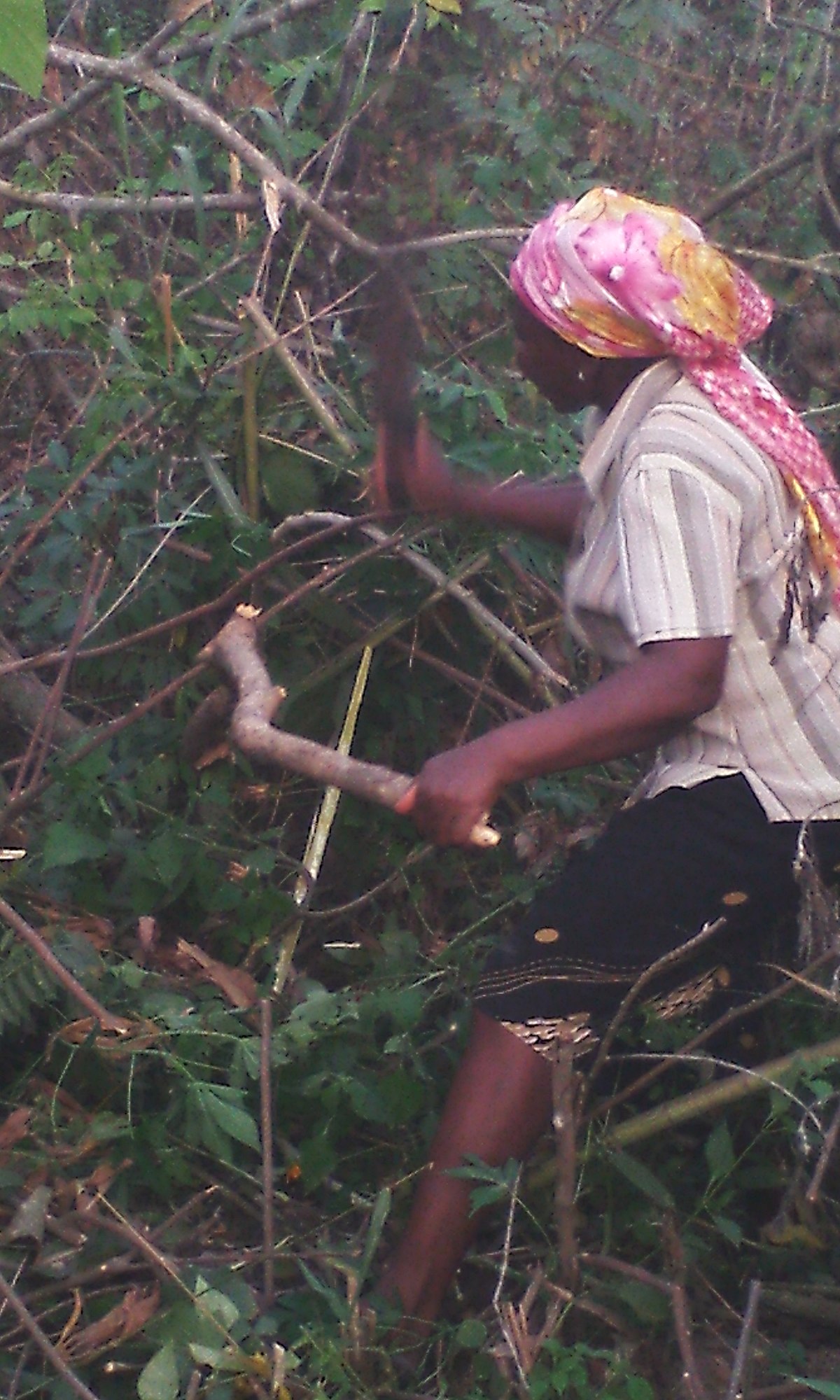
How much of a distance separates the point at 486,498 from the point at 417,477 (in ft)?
0.39

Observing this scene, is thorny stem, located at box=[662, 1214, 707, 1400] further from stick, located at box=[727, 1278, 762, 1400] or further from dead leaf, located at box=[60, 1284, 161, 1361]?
dead leaf, located at box=[60, 1284, 161, 1361]

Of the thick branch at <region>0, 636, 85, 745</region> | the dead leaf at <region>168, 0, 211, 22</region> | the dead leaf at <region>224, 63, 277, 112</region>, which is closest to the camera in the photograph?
the dead leaf at <region>168, 0, 211, 22</region>

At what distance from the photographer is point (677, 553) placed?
1.73m

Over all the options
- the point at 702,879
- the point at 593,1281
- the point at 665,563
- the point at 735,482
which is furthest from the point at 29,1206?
the point at 735,482

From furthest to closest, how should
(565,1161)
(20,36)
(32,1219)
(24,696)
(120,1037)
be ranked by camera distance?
(24,696), (120,1037), (32,1219), (565,1161), (20,36)

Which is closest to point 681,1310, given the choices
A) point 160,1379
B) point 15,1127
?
point 160,1379

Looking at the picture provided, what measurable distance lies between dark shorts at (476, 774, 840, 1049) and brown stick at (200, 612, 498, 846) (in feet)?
1.01

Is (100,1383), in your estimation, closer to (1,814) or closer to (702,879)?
(1,814)

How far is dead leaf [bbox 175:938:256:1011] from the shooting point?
2408 mm

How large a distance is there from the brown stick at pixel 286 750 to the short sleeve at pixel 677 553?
331 millimetres

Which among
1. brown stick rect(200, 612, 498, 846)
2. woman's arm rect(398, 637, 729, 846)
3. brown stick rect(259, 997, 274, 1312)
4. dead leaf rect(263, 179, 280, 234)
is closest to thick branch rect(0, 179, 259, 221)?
dead leaf rect(263, 179, 280, 234)

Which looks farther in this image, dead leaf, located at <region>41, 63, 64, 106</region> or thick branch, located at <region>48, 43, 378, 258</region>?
dead leaf, located at <region>41, 63, 64, 106</region>

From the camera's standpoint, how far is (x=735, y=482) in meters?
1.77

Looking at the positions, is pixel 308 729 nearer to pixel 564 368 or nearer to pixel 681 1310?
pixel 564 368
